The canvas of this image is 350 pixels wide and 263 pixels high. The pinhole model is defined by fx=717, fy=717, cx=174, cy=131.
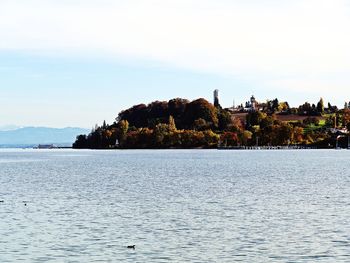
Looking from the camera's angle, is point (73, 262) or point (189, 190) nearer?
point (73, 262)

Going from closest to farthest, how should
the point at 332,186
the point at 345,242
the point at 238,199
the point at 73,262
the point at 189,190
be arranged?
1. the point at 73,262
2. the point at 345,242
3. the point at 238,199
4. the point at 189,190
5. the point at 332,186

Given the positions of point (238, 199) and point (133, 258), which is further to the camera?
point (238, 199)

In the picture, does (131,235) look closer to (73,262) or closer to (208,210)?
(73,262)

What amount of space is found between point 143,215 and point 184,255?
17.3 metres

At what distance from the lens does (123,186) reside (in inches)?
3484

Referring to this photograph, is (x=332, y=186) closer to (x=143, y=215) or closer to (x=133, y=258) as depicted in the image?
(x=143, y=215)

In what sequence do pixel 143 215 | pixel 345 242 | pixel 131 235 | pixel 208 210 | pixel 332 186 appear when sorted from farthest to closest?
pixel 332 186
pixel 208 210
pixel 143 215
pixel 131 235
pixel 345 242

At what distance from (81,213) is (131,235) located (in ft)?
40.7

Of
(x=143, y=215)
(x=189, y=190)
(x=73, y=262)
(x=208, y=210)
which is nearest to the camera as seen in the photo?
(x=73, y=262)

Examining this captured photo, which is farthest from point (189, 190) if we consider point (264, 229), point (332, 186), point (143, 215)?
point (264, 229)

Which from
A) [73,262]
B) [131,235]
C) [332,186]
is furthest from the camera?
[332,186]

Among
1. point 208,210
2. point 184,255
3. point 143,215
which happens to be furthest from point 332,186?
point 184,255

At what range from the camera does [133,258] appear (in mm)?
36406

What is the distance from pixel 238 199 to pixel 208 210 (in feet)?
34.9
